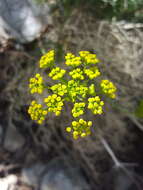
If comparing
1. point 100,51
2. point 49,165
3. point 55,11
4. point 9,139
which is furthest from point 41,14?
point 49,165

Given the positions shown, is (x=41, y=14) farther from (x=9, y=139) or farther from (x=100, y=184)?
(x=100, y=184)

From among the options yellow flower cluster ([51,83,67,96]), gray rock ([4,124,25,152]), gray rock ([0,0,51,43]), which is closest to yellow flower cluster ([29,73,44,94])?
yellow flower cluster ([51,83,67,96])

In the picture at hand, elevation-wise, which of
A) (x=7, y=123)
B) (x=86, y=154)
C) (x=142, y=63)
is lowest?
(x=86, y=154)

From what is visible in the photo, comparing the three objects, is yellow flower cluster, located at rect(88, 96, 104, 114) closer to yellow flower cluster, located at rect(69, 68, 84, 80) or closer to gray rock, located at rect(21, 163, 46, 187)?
yellow flower cluster, located at rect(69, 68, 84, 80)

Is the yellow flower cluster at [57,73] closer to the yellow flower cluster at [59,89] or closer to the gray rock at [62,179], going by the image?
the yellow flower cluster at [59,89]

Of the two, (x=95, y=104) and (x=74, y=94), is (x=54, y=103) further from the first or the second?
(x=95, y=104)

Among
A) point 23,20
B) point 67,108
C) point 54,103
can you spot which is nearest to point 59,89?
point 54,103

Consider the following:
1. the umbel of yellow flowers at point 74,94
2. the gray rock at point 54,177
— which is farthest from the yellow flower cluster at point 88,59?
the gray rock at point 54,177
